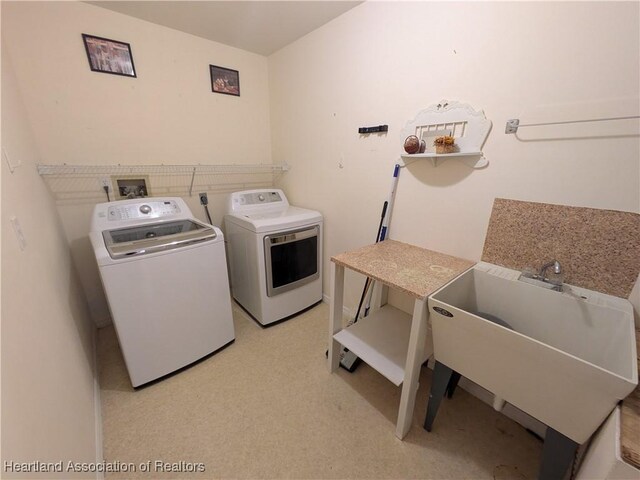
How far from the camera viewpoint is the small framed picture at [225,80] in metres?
2.22

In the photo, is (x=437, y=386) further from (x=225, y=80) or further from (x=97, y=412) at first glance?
(x=225, y=80)

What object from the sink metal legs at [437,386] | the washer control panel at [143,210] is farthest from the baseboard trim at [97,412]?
the sink metal legs at [437,386]

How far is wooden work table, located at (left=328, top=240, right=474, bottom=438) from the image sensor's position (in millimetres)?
1162

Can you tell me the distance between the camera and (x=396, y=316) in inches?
70.8

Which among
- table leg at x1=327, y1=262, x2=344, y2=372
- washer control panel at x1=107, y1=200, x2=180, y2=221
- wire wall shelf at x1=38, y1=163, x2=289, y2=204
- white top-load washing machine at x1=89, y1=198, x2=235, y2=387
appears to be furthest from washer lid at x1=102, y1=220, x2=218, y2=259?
table leg at x1=327, y1=262, x2=344, y2=372

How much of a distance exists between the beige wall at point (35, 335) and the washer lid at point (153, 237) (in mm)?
263

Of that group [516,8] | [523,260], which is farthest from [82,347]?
[516,8]

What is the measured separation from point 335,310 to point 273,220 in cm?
82

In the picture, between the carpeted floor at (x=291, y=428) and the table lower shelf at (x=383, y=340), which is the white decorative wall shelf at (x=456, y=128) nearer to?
the table lower shelf at (x=383, y=340)

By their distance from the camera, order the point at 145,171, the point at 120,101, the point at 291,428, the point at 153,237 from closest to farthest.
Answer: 1. the point at 291,428
2. the point at 153,237
3. the point at 120,101
4. the point at 145,171

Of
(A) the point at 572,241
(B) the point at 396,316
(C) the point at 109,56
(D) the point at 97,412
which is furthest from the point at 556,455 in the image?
(C) the point at 109,56

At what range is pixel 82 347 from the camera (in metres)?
1.46

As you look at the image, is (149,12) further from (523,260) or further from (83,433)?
(523,260)

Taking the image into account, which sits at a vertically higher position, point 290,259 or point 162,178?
point 162,178
